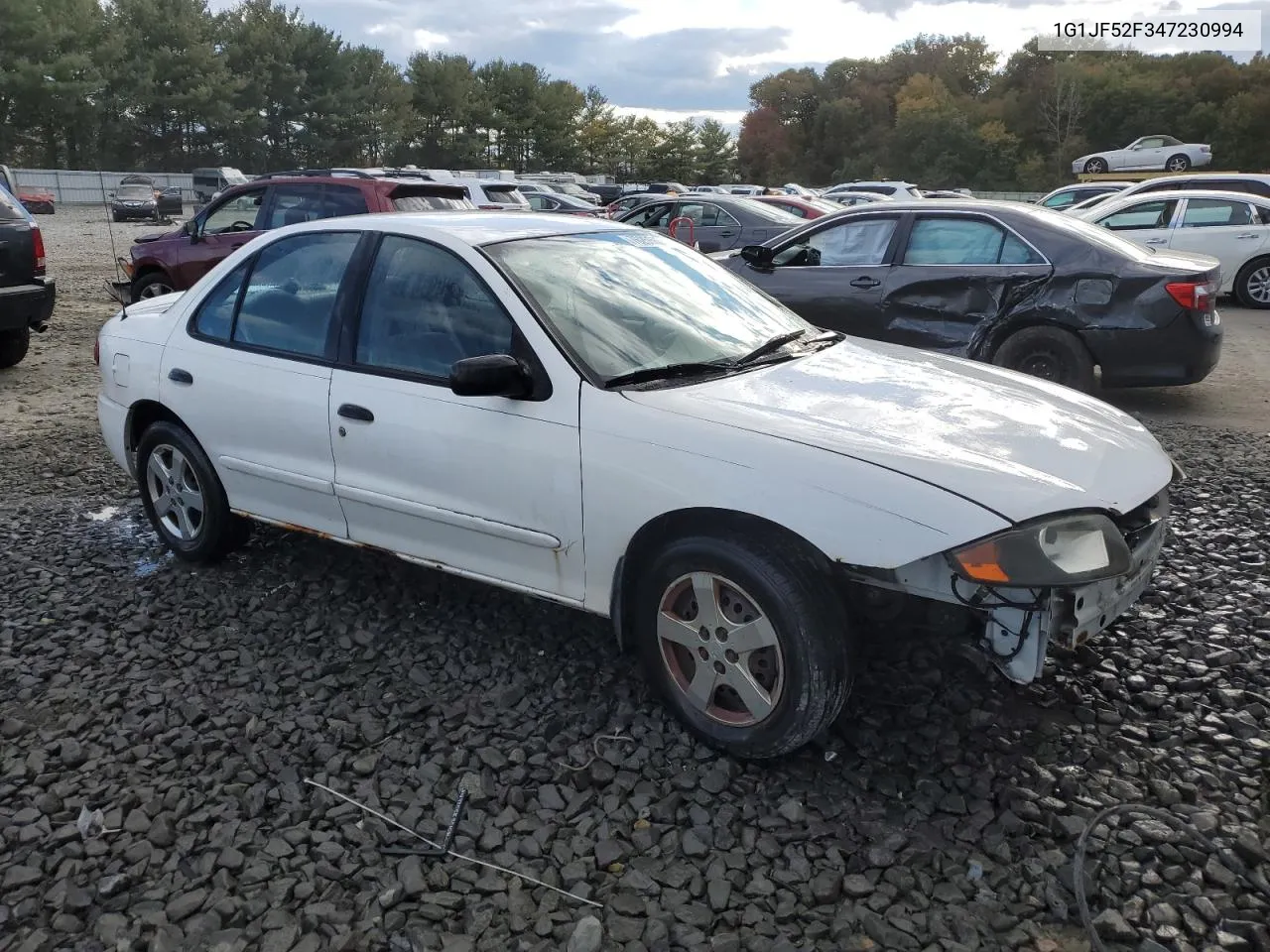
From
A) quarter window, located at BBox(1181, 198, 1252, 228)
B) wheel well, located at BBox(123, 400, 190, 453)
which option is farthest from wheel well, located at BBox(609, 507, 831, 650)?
quarter window, located at BBox(1181, 198, 1252, 228)

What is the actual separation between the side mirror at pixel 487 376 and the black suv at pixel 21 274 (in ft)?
22.3

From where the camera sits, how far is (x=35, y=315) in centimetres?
845

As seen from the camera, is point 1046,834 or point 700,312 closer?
point 1046,834

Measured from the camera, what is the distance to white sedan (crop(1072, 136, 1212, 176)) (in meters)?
33.5

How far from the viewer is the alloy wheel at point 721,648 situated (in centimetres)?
291

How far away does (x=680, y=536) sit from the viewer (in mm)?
3039

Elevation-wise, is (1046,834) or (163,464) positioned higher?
(163,464)

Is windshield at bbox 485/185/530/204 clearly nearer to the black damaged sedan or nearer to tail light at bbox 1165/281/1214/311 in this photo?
the black damaged sedan

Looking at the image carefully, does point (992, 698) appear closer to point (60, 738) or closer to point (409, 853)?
point (409, 853)

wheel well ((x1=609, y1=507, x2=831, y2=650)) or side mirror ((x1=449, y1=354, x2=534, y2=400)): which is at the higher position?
side mirror ((x1=449, y1=354, x2=534, y2=400))

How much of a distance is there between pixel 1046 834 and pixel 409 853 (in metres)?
1.74

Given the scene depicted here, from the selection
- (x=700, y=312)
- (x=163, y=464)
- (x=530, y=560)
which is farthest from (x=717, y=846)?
(x=163, y=464)

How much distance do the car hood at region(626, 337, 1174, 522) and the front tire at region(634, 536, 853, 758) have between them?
380mm

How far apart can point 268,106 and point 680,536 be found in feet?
222
